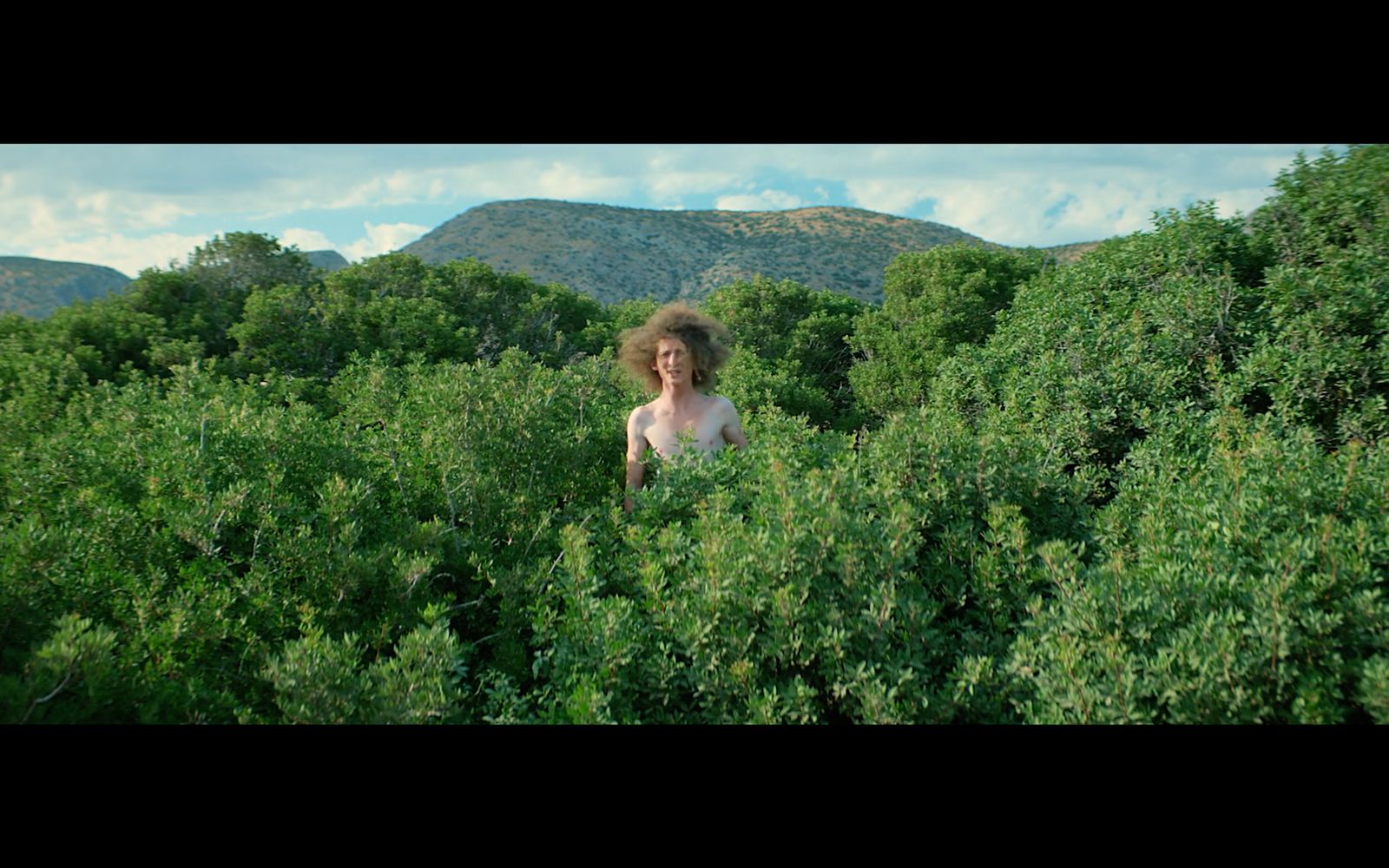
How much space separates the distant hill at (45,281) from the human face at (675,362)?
10.6 m

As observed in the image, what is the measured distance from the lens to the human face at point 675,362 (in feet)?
17.6

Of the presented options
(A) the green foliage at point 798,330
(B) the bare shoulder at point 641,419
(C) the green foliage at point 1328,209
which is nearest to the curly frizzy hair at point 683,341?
(B) the bare shoulder at point 641,419

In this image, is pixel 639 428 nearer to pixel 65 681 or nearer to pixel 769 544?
pixel 769 544

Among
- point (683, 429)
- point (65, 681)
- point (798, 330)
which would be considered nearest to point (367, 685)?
point (65, 681)

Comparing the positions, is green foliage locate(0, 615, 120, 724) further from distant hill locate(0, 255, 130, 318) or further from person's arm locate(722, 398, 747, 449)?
distant hill locate(0, 255, 130, 318)

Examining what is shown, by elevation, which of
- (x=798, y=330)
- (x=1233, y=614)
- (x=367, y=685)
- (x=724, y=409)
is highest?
(x=798, y=330)

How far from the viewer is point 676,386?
17.7ft

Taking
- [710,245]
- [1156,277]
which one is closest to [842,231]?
[710,245]

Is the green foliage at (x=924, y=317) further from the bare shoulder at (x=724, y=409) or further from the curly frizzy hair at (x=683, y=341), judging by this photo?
the bare shoulder at (x=724, y=409)

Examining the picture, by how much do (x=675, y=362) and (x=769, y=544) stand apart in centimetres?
253

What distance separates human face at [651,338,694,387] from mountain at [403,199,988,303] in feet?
158

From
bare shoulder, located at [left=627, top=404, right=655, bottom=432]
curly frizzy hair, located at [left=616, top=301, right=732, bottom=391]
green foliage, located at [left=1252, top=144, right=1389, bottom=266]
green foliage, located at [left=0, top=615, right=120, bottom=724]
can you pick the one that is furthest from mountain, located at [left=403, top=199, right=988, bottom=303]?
green foliage, located at [left=0, top=615, right=120, bottom=724]

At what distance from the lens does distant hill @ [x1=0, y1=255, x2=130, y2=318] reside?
1347 cm
